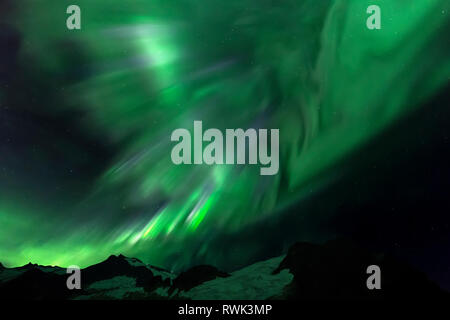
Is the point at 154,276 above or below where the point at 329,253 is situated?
below

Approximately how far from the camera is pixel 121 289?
10023 mm

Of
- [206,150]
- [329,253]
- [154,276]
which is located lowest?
[154,276]
